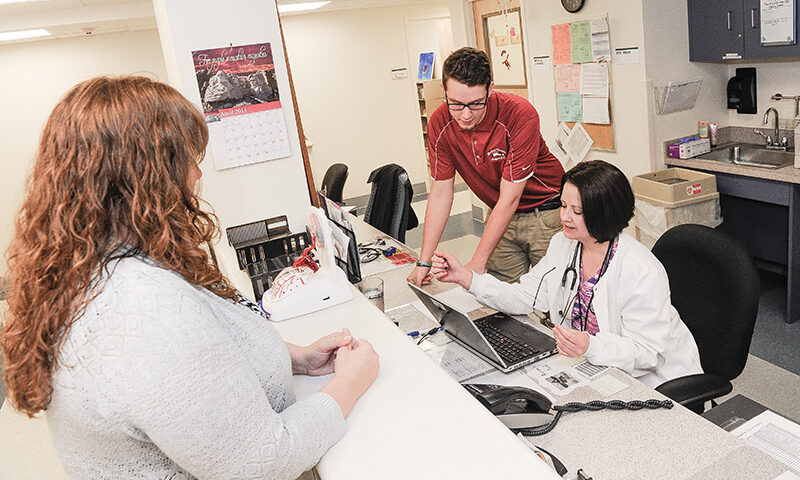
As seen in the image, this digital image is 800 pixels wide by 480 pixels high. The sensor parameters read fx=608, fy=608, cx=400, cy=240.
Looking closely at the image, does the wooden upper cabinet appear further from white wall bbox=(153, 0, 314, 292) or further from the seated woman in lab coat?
white wall bbox=(153, 0, 314, 292)

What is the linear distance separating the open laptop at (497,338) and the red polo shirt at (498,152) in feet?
2.69

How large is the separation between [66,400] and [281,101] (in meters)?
1.80

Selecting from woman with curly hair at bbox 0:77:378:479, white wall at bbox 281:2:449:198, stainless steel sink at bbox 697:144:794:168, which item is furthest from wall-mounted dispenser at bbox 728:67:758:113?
white wall at bbox 281:2:449:198

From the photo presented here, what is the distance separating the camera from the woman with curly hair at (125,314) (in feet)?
2.73

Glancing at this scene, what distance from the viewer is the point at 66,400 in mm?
863

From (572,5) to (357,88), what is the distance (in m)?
3.86

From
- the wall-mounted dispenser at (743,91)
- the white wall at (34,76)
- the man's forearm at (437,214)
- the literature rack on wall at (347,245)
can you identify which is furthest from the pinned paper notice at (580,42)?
the white wall at (34,76)

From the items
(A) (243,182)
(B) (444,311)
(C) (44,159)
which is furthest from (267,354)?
(A) (243,182)

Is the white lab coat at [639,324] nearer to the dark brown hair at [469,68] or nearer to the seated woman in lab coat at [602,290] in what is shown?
the seated woman in lab coat at [602,290]

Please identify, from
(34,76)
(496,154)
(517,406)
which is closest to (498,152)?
(496,154)

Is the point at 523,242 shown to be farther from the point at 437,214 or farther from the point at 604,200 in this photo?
the point at 604,200

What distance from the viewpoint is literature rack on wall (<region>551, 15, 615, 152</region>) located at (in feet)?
13.0

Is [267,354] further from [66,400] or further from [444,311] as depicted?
[444,311]

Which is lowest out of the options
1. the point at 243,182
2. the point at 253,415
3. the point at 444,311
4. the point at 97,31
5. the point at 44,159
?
the point at 444,311
